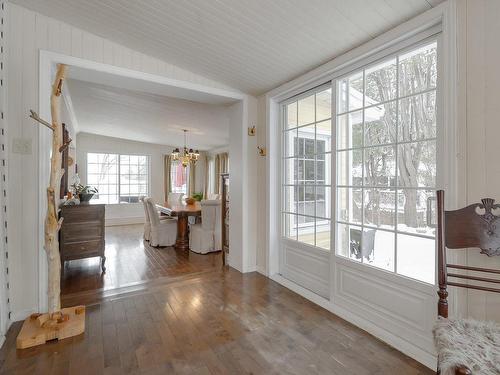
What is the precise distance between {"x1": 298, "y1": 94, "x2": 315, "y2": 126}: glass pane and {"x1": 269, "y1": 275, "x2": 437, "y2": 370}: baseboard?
5.91 ft

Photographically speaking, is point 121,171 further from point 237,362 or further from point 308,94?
point 237,362

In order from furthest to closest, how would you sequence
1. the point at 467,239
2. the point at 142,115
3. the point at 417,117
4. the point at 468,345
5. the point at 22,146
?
1. the point at 142,115
2. the point at 22,146
3. the point at 417,117
4. the point at 467,239
5. the point at 468,345

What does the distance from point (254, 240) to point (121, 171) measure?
18.6 ft

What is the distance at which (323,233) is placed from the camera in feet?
8.94

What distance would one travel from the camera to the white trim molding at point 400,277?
1.62 metres

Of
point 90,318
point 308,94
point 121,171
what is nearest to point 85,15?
point 308,94

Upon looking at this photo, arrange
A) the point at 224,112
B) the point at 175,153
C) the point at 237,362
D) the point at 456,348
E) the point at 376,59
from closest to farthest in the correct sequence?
the point at 456,348
the point at 237,362
the point at 376,59
the point at 224,112
the point at 175,153

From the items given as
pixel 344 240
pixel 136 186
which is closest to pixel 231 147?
pixel 344 240

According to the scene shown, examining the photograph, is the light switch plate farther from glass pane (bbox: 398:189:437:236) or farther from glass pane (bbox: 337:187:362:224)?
glass pane (bbox: 398:189:437:236)

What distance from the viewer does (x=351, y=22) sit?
1951 mm

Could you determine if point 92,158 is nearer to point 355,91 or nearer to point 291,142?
point 291,142

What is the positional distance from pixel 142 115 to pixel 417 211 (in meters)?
4.86

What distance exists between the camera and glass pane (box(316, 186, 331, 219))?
2.64m

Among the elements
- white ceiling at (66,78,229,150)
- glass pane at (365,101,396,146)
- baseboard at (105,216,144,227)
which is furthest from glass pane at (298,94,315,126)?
baseboard at (105,216,144,227)
